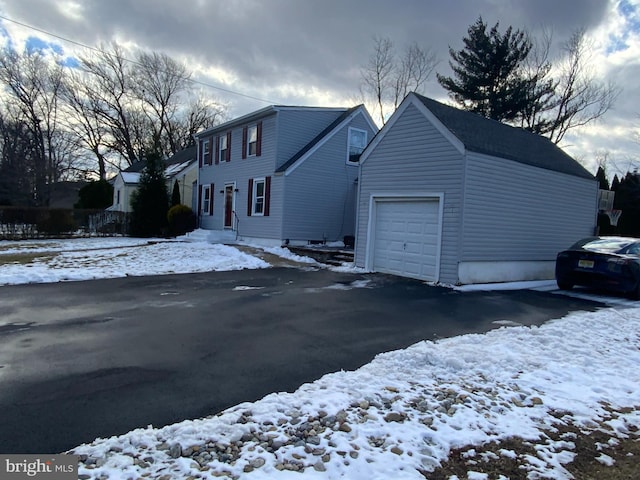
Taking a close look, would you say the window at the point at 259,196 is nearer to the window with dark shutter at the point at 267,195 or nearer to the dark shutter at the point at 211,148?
the window with dark shutter at the point at 267,195

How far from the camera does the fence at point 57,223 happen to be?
18622 millimetres

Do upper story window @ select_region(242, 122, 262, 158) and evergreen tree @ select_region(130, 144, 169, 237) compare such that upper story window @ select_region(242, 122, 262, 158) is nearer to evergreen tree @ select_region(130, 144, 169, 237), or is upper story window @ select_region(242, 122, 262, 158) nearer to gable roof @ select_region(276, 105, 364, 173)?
gable roof @ select_region(276, 105, 364, 173)

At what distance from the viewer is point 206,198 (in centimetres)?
2338

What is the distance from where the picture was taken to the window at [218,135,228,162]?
2173 centimetres

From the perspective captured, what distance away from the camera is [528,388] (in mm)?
3982

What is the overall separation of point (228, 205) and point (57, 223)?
8.10 metres

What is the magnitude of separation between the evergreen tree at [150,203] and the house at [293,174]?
13.7 ft

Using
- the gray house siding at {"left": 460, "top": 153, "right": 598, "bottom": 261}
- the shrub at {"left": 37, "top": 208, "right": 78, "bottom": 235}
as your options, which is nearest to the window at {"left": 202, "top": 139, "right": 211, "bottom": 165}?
the shrub at {"left": 37, "top": 208, "right": 78, "bottom": 235}

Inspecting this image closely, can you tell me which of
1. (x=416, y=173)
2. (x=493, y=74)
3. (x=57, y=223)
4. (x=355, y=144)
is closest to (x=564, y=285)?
(x=416, y=173)

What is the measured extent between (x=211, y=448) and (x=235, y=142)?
1960 centimetres

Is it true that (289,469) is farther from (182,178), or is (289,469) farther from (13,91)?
A: (13,91)

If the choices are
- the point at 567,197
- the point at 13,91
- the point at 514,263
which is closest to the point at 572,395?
the point at 514,263

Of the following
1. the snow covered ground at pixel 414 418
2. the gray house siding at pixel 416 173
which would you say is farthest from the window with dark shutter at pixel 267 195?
the snow covered ground at pixel 414 418

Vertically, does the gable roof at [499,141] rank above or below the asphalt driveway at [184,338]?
above
